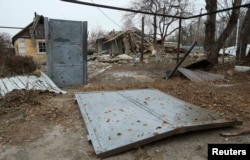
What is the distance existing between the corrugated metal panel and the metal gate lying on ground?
145 cm

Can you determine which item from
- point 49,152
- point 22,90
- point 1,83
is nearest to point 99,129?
point 49,152

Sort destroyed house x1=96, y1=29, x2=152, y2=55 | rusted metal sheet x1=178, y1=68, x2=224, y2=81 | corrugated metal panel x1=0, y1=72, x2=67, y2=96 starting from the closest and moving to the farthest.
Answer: corrugated metal panel x1=0, y1=72, x2=67, y2=96 < rusted metal sheet x1=178, y1=68, x2=224, y2=81 < destroyed house x1=96, y1=29, x2=152, y2=55

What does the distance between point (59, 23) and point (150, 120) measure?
15.5ft

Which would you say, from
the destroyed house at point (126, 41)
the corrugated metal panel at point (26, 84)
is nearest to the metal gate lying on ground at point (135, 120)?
the corrugated metal panel at point (26, 84)

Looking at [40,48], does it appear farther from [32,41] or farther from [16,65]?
[16,65]

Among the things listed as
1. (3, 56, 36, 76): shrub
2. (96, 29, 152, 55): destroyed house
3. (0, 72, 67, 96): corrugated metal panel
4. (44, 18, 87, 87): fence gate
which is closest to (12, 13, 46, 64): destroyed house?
(96, 29, 152, 55): destroyed house

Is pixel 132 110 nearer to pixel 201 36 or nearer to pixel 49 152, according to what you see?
pixel 49 152

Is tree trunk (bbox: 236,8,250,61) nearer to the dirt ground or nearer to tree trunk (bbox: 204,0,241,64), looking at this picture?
tree trunk (bbox: 204,0,241,64)

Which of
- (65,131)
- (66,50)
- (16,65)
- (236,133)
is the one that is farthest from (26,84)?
(236,133)

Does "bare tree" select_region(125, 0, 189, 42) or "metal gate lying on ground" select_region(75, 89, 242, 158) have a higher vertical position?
"bare tree" select_region(125, 0, 189, 42)

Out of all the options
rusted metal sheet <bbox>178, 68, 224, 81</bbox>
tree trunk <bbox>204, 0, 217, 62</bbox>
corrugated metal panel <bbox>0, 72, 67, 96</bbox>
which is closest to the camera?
corrugated metal panel <bbox>0, 72, 67, 96</bbox>

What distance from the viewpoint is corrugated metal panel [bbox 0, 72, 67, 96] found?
14.9 feet

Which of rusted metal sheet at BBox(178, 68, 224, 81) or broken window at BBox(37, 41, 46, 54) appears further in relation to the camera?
broken window at BBox(37, 41, 46, 54)

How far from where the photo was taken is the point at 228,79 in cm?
645
